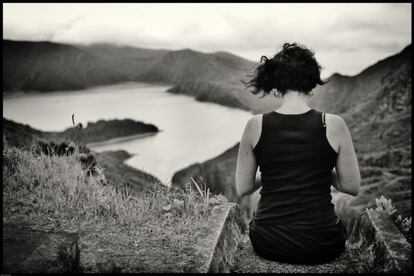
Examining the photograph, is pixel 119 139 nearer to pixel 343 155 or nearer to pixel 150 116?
pixel 150 116

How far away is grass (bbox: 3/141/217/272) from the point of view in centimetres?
330

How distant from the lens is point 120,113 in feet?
55.8

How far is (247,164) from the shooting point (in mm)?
2977

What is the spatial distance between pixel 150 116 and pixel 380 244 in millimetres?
15463

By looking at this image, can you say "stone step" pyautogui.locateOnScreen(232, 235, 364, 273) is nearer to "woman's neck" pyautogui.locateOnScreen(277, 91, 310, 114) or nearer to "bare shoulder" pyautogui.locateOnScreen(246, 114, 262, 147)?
"bare shoulder" pyautogui.locateOnScreen(246, 114, 262, 147)

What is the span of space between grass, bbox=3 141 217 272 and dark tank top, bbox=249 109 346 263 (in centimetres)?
75

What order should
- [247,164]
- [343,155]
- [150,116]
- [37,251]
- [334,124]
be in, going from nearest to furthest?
[334,124], [343,155], [247,164], [37,251], [150,116]

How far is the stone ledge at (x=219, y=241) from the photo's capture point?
2.87 meters

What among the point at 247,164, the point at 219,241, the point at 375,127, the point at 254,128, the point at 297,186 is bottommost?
the point at 219,241

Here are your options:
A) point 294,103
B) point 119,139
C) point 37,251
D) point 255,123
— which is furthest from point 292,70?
point 119,139

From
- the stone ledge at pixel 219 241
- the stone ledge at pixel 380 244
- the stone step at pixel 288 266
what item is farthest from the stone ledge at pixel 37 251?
the stone ledge at pixel 380 244

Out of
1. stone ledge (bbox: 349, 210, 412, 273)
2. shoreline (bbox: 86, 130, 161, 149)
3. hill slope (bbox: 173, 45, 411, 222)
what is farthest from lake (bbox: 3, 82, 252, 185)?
stone ledge (bbox: 349, 210, 412, 273)

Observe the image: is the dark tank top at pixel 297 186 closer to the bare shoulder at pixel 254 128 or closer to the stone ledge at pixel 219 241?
the bare shoulder at pixel 254 128

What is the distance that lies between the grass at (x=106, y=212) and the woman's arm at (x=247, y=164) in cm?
69
